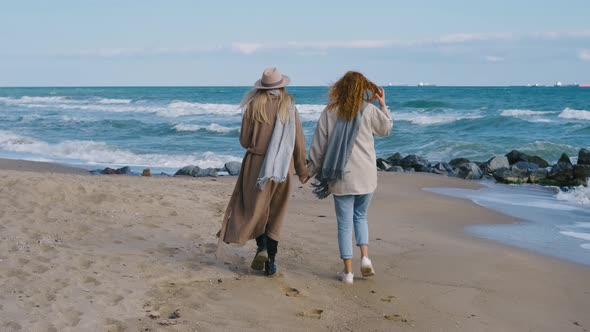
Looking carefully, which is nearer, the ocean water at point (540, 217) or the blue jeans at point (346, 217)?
the blue jeans at point (346, 217)

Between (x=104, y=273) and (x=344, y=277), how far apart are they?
191cm

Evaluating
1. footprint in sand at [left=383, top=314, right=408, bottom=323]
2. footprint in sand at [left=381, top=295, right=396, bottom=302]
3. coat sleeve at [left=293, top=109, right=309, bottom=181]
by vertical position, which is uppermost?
coat sleeve at [left=293, top=109, right=309, bottom=181]

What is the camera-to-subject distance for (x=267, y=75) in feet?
18.7

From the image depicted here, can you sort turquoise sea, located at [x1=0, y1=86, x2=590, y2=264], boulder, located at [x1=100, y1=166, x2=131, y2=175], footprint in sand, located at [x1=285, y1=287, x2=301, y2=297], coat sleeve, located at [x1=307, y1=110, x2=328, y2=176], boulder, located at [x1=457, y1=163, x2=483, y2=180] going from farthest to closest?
turquoise sea, located at [x1=0, y1=86, x2=590, y2=264] < boulder, located at [x1=457, y1=163, x2=483, y2=180] < boulder, located at [x1=100, y1=166, x2=131, y2=175] < coat sleeve, located at [x1=307, y1=110, x2=328, y2=176] < footprint in sand, located at [x1=285, y1=287, x2=301, y2=297]

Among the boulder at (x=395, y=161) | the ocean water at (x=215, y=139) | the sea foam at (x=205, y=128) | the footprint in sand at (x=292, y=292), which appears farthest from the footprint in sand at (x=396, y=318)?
the sea foam at (x=205, y=128)

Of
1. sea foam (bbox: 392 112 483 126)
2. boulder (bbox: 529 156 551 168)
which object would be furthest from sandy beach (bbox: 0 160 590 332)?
sea foam (bbox: 392 112 483 126)

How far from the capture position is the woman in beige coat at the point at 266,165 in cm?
564

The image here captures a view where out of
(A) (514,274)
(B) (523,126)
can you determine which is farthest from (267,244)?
(B) (523,126)

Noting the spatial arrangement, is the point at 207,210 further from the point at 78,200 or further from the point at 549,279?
the point at 549,279

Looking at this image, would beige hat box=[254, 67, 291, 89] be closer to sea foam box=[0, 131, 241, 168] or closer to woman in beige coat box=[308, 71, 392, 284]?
woman in beige coat box=[308, 71, 392, 284]

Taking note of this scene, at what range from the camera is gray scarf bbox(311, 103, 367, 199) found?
5715 mm

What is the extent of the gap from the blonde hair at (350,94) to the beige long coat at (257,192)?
13.3 inches

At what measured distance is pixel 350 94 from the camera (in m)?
5.67

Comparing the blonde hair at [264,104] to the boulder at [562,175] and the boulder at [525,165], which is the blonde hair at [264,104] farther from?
the boulder at [525,165]
